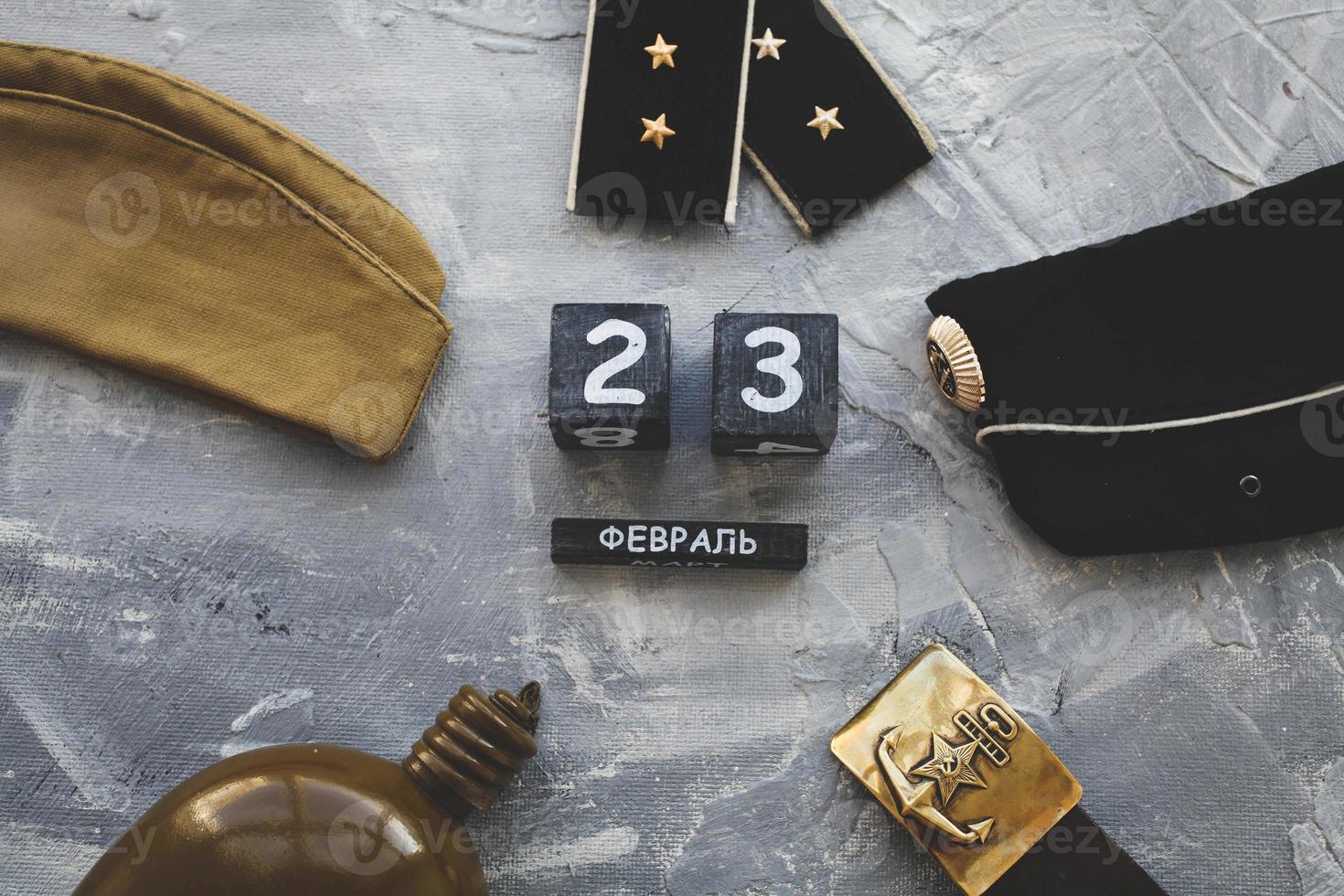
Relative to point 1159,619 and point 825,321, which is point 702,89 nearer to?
point 825,321

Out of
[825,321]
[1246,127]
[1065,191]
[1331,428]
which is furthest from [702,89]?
[1331,428]

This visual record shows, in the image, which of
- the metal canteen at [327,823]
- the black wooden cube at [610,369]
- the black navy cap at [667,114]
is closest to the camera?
the metal canteen at [327,823]

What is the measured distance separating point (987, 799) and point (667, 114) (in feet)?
2.32

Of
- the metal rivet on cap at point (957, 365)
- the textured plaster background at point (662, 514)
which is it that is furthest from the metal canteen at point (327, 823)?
the metal rivet on cap at point (957, 365)

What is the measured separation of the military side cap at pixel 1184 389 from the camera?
2.86ft

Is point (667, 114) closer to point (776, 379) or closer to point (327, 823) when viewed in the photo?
point (776, 379)

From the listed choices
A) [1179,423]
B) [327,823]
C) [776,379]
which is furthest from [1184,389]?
[327,823]

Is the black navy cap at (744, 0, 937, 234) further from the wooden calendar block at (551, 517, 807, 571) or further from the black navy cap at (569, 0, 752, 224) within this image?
the wooden calendar block at (551, 517, 807, 571)

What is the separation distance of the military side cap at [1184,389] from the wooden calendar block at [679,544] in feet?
0.72

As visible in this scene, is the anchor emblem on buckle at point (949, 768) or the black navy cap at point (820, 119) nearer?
the anchor emblem on buckle at point (949, 768)

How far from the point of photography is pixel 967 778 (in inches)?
33.0

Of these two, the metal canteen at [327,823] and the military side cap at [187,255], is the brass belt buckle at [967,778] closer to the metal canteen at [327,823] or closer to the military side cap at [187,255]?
the metal canteen at [327,823]

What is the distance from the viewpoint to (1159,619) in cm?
92

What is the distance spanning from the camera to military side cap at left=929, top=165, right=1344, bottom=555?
0.87 metres
